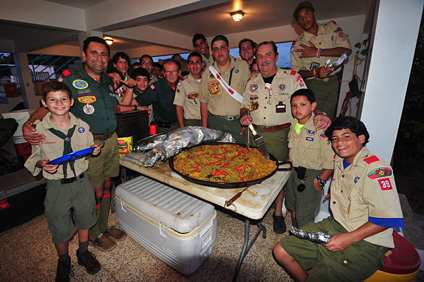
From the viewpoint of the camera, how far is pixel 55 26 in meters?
5.65

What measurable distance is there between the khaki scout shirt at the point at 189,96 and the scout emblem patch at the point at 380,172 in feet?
8.76

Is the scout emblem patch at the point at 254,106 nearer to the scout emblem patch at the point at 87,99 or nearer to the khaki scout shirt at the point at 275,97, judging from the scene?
the khaki scout shirt at the point at 275,97

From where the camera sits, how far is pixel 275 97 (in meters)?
2.63

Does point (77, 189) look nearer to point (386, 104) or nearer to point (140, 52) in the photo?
point (386, 104)

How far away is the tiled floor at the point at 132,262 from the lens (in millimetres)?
2066

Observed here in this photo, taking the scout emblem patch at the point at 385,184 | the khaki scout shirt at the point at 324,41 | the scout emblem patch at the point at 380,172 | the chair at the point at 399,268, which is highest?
the khaki scout shirt at the point at 324,41

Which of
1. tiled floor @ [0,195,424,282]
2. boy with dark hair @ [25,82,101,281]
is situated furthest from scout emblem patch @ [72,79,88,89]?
tiled floor @ [0,195,424,282]

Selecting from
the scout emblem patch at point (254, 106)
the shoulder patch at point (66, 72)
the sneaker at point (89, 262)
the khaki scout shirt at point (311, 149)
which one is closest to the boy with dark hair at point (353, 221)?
the khaki scout shirt at point (311, 149)

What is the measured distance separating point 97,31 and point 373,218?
762 cm

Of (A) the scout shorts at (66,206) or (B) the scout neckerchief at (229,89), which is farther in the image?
(B) the scout neckerchief at (229,89)

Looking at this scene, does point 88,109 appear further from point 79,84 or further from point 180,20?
point 180,20

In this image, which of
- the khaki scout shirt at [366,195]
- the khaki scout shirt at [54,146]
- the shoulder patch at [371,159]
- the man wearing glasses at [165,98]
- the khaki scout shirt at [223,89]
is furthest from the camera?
the man wearing glasses at [165,98]

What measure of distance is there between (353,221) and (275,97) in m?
1.60

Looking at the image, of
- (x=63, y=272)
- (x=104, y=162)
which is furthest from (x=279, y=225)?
(x=63, y=272)
